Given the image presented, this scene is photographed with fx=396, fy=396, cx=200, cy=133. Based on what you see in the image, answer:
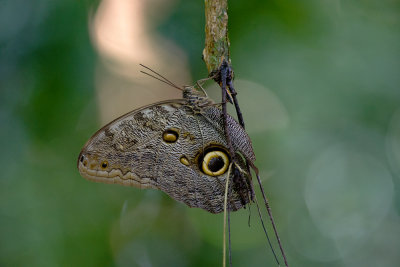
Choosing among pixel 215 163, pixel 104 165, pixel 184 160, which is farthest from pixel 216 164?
pixel 104 165

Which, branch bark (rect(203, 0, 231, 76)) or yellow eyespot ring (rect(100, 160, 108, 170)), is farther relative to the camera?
yellow eyespot ring (rect(100, 160, 108, 170))

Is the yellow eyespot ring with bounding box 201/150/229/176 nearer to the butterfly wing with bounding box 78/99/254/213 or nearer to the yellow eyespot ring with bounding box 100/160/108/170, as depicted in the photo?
the butterfly wing with bounding box 78/99/254/213

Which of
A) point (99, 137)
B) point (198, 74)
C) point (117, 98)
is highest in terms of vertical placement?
point (198, 74)

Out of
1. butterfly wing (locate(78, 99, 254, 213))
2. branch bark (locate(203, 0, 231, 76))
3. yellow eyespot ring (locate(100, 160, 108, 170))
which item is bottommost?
yellow eyespot ring (locate(100, 160, 108, 170))

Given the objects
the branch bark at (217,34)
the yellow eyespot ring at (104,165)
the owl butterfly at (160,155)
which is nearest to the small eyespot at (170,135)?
the owl butterfly at (160,155)

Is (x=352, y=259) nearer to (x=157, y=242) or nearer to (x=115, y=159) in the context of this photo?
(x=157, y=242)

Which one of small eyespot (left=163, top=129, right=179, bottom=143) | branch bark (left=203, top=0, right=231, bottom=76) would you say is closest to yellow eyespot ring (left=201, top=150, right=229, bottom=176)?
small eyespot (left=163, top=129, right=179, bottom=143)

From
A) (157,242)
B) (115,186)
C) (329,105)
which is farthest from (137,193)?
(329,105)
